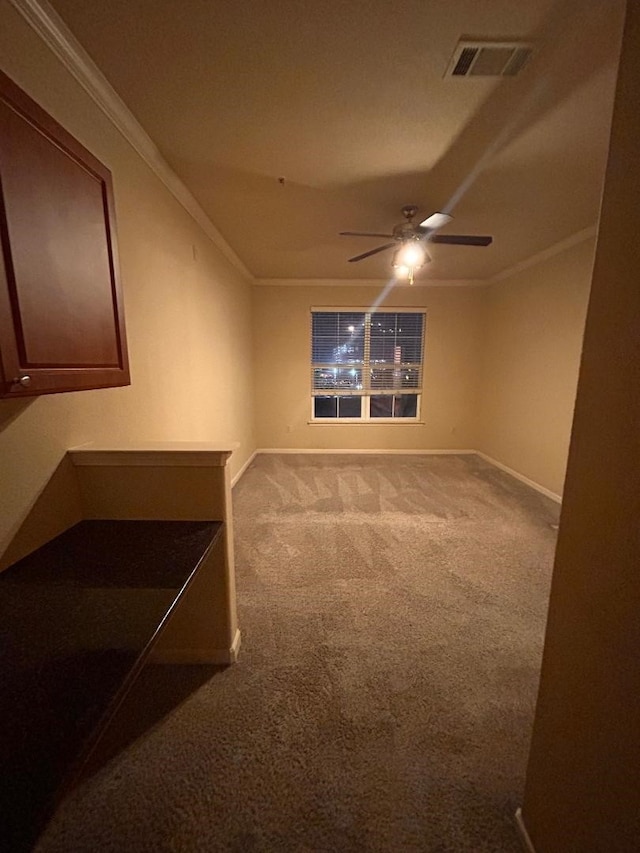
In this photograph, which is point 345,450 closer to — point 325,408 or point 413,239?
point 325,408

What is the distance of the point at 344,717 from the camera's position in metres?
1.36

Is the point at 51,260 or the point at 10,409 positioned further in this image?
the point at 10,409

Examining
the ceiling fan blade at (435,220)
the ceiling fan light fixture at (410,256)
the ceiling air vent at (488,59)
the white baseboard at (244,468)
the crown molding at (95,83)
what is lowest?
the white baseboard at (244,468)

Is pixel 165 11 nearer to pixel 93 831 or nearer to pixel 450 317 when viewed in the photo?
pixel 93 831

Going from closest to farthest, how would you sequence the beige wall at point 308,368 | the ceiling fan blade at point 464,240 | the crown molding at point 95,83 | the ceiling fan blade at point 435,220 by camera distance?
1. the crown molding at point 95,83
2. the ceiling fan blade at point 435,220
3. the ceiling fan blade at point 464,240
4. the beige wall at point 308,368

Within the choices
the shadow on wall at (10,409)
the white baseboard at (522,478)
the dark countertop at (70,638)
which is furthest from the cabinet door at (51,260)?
the white baseboard at (522,478)

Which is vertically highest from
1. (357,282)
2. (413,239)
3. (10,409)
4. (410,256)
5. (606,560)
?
(357,282)

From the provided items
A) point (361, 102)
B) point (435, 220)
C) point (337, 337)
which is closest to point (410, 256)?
point (435, 220)

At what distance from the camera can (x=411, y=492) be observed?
3.76m

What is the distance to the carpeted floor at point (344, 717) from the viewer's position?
1.04m

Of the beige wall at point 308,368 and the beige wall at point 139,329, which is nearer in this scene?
the beige wall at point 139,329

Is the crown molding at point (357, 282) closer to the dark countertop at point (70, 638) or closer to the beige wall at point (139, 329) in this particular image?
the beige wall at point (139, 329)

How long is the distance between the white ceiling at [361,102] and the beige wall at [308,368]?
6.78ft

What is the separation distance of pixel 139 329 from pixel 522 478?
447 centimetres
